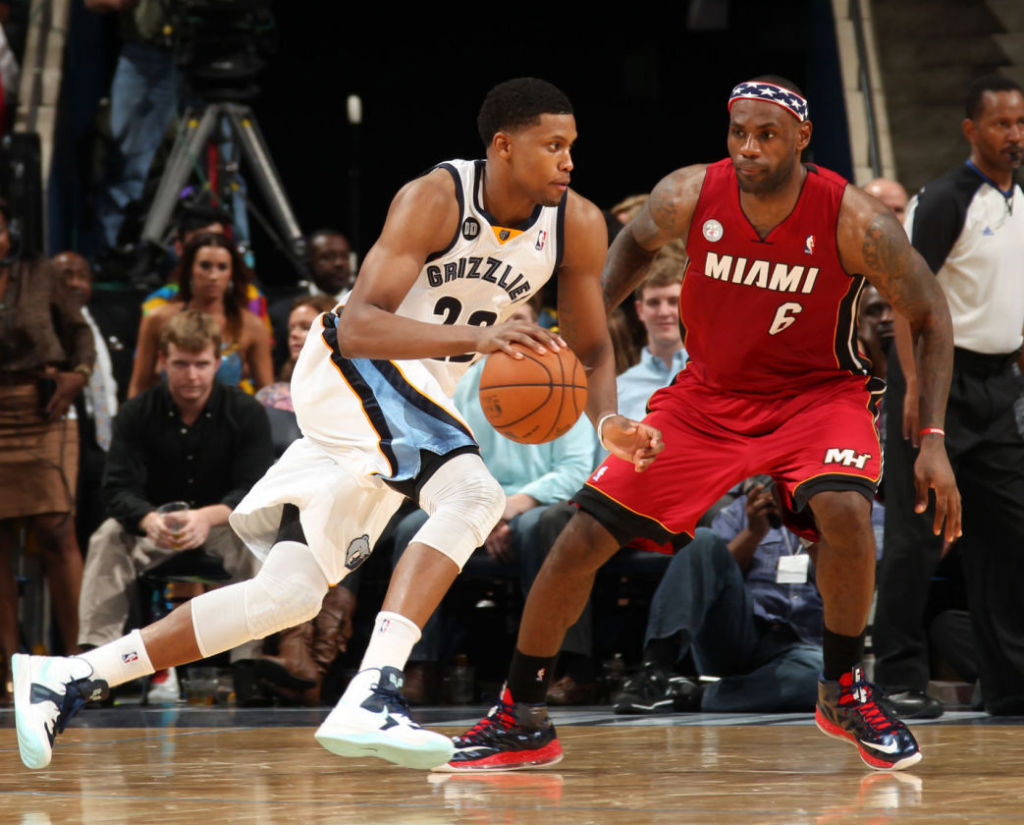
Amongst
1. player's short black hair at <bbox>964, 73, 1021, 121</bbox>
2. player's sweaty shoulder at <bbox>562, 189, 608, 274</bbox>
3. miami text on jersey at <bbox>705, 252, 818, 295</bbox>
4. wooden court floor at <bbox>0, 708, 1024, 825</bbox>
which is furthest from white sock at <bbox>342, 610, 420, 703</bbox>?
player's short black hair at <bbox>964, 73, 1021, 121</bbox>

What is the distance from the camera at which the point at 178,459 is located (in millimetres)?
6457

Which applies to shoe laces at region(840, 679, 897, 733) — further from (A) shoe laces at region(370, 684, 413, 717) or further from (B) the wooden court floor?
(A) shoe laces at region(370, 684, 413, 717)

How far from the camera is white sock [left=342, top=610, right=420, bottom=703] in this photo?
11.2 ft

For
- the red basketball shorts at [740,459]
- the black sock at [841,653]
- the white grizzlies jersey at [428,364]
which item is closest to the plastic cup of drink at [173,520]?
the white grizzlies jersey at [428,364]

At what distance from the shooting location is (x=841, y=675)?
13.1 ft

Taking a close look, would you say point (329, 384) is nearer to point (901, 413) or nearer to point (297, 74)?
point (901, 413)

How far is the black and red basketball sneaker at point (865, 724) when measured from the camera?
3744 mm

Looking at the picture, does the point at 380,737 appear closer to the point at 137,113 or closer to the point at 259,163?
the point at 259,163

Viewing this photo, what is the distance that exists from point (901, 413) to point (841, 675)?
157cm

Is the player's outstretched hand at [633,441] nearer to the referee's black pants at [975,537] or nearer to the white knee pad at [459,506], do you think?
the white knee pad at [459,506]

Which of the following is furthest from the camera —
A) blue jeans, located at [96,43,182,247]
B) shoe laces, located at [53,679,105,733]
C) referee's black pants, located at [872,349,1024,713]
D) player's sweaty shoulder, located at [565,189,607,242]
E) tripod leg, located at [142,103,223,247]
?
blue jeans, located at [96,43,182,247]

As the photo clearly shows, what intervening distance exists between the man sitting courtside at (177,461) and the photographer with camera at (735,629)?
5.77 feet

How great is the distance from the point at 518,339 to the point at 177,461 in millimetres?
3456

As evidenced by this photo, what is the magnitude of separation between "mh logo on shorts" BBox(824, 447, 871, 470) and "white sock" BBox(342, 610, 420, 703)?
1.16 metres
